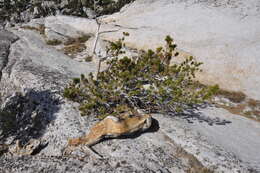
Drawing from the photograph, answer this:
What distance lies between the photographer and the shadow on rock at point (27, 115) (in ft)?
46.1

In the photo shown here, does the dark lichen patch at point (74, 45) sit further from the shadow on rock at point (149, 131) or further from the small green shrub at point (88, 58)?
the shadow on rock at point (149, 131)

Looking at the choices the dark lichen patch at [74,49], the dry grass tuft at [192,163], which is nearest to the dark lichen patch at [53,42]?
the dark lichen patch at [74,49]

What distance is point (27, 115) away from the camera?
15672mm

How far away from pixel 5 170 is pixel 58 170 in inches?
120

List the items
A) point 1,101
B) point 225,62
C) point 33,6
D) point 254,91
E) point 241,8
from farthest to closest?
point 33,6 → point 241,8 → point 225,62 → point 254,91 → point 1,101

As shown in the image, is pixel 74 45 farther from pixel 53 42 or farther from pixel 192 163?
pixel 192 163

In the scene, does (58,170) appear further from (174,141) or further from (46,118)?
(174,141)

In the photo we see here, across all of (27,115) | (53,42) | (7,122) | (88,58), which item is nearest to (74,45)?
(53,42)

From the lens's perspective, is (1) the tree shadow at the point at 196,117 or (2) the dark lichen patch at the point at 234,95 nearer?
(1) the tree shadow at the point at 196,117

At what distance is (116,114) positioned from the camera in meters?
13.8

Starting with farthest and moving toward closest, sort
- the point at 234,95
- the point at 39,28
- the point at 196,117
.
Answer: the point at 39,28, the point at 234,95, the point at 196,117

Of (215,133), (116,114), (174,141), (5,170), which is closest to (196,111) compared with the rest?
(215,133)

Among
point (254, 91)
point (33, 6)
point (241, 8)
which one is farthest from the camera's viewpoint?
point (33, 6)

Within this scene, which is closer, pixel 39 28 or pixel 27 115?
pixel 27 115
